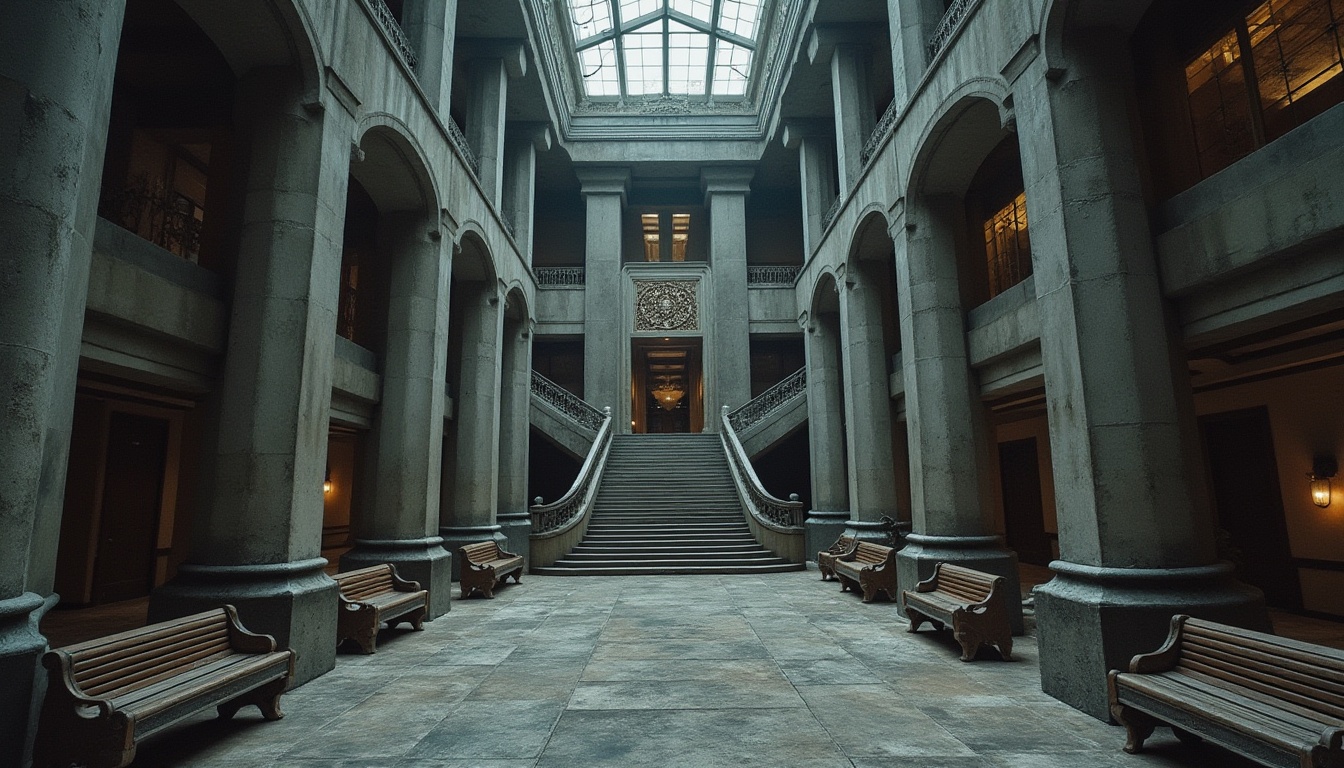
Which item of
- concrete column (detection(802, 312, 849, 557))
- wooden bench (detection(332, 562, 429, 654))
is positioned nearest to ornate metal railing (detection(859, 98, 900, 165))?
concrete column (detection(802, 312, 849, 557))

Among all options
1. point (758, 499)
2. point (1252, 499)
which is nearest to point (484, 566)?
point (758, 499)

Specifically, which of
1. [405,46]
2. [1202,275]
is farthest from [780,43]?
[1202,275]

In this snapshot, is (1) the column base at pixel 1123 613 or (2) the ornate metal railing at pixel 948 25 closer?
(1) the column base at pixel 1123 613

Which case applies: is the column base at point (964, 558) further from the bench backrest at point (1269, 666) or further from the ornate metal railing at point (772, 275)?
the ornate metal railing at point (772, 275)

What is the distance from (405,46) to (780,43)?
1148 centimetres

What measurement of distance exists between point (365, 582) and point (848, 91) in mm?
13493

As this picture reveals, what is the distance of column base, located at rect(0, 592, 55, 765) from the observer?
350 centimetres

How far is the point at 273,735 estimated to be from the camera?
181 inches

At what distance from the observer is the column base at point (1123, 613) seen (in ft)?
16.1

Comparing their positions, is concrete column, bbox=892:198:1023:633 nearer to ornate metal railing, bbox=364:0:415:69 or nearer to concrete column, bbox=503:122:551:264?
ornate metal railing, bbox=364:0:415:69

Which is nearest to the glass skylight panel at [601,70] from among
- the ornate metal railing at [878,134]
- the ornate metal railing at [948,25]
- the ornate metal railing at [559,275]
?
the ornate metal railing at [559,275]

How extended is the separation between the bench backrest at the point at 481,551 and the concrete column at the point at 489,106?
22.9 ft

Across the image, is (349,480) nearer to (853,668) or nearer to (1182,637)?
(853,668)

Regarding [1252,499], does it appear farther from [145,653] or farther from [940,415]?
[145,653]
